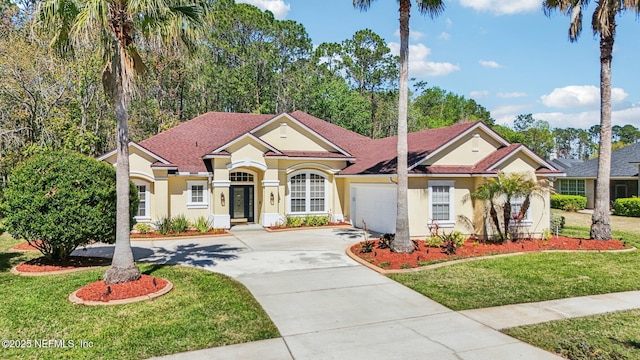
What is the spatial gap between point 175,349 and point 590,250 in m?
14.2

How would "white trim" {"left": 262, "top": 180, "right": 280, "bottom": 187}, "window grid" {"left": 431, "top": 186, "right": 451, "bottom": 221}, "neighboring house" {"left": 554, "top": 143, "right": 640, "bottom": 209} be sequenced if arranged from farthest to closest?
1. "neighboring house" {"left": 554, "top": 143, "right": 640, "bottom": 209}
2. "white trim" {"left": 262, "top": 180, "right": 280, "bottom": 187}
3. "window grid" {"left": 431, "top": 186, "right": 451, "bottom": 221}

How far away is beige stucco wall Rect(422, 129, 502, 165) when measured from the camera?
653 inches

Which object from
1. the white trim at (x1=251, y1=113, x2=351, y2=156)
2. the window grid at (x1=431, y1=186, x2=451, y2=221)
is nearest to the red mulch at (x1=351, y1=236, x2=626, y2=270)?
the window grid at (x1=431, y1=186, x2=451, y2=221)

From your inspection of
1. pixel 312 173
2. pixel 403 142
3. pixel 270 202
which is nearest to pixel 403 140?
pixel 403 142

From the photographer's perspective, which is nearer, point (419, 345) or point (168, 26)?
point (419, 345)

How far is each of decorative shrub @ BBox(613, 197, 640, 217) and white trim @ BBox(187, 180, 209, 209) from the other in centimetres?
2763

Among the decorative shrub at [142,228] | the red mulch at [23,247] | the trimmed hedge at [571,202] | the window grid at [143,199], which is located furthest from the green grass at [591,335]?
the trimmed hedge at [571,202]

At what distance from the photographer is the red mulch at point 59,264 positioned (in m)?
11.2

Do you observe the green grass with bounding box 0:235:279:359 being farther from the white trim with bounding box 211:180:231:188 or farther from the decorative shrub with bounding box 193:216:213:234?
the white trim with bounding box 211:180:231:188

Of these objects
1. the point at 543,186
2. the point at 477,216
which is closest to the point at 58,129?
the point at 477,216

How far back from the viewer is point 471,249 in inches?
536

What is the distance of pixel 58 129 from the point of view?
22438 millimetres

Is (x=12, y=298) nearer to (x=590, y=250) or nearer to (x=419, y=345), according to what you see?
(x=419, y=345)

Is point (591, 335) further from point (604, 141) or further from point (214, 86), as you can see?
point (214, 86)
